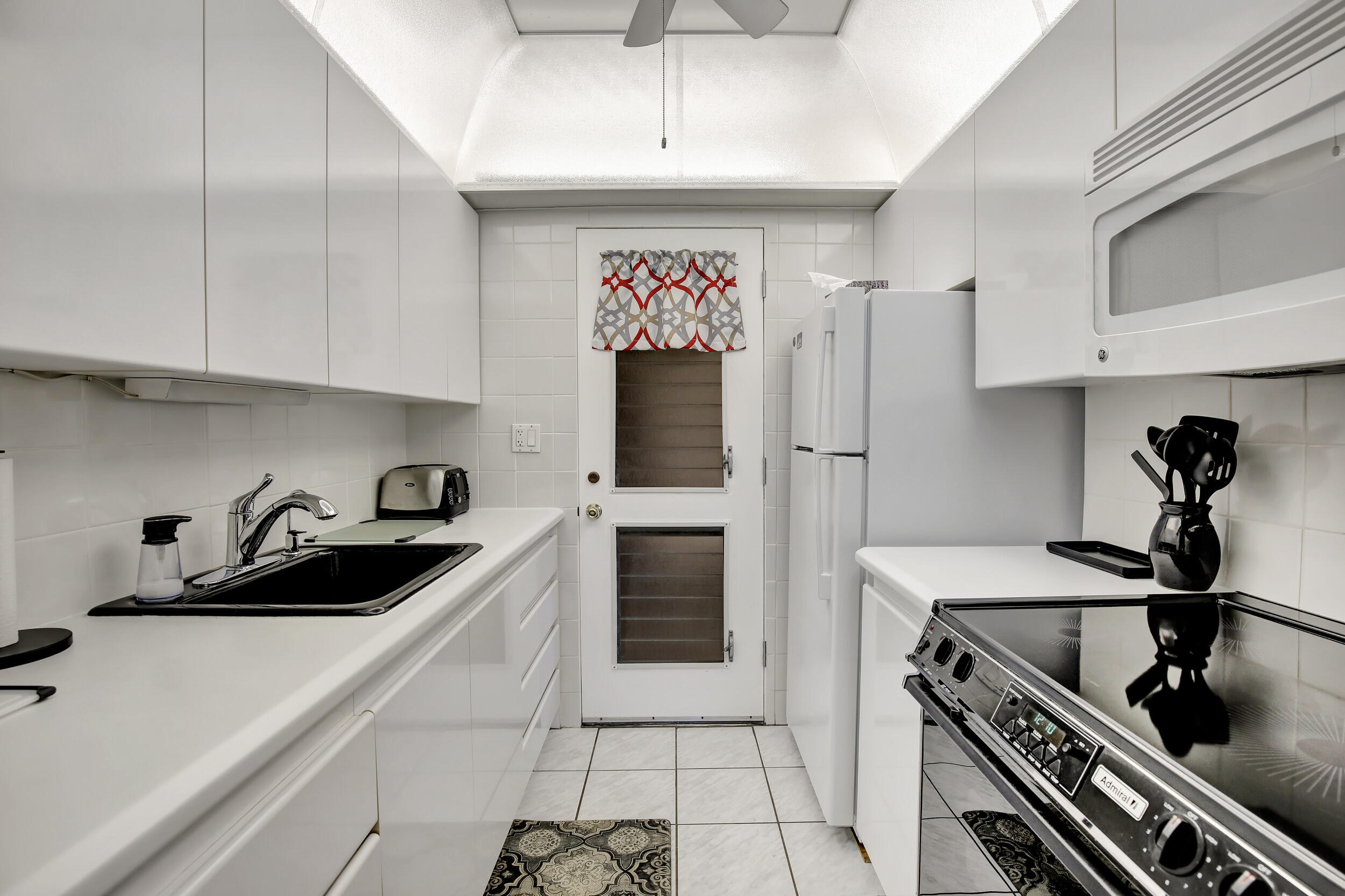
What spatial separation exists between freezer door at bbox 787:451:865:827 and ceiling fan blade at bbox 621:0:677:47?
1.30 metres

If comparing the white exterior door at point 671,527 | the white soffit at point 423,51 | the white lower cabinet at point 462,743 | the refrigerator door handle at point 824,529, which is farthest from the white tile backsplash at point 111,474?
the refrigerator door handle at point 824,529

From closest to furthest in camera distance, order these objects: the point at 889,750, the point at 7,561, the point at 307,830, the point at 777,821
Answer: the point at 307,830, the point at 7,561, the point at 889,750, the point at 777,821

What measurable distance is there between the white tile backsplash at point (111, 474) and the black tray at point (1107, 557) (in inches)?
82.6

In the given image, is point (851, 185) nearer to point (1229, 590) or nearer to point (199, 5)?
point (1229, 590)

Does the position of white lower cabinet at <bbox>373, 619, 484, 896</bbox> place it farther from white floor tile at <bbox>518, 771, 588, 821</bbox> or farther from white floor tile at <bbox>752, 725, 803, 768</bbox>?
white floor tile at <bbox>752, 725, 803, 768</bbox>

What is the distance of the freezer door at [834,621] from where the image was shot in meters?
1.76

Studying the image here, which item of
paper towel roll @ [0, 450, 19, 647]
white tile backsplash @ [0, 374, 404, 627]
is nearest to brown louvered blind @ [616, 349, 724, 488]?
white tile backsplash @ [0, 374, 404, 627]

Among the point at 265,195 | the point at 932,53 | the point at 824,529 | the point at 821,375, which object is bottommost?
the point at 824,529

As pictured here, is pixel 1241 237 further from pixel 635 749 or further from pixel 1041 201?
pixel 635 749

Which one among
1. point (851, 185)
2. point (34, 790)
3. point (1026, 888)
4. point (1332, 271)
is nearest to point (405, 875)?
point (34, 790)

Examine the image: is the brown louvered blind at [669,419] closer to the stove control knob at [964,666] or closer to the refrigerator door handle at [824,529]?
the refrigerator door handle at [824,529]

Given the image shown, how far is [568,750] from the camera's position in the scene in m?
2.41

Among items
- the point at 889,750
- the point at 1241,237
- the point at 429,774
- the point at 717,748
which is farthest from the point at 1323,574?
the point at 717,748

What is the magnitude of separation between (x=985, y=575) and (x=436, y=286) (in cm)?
187
